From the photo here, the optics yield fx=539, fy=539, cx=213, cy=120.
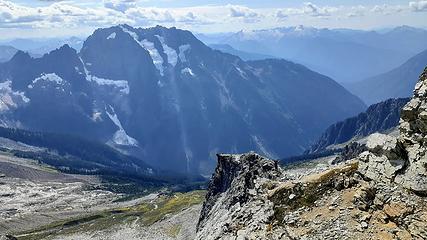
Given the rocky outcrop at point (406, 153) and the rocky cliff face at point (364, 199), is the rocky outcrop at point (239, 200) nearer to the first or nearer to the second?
the rocky cliff face at point (364, 199)

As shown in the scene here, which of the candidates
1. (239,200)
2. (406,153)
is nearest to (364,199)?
(406,153)

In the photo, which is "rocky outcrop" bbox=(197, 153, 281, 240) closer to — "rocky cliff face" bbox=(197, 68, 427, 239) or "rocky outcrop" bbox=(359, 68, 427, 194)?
"rocky cliff face" bbox=(197, 68, 427, 239)

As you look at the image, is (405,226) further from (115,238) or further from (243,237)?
(115,238)

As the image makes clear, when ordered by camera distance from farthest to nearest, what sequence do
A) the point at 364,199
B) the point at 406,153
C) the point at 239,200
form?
1. the point at 239,200
2. the point at 406,153
3. the point at 364,199

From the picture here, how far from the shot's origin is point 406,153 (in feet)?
121

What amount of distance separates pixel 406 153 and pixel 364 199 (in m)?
4.53

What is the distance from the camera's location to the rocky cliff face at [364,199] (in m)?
33.8

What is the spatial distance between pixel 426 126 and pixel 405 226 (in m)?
7.54

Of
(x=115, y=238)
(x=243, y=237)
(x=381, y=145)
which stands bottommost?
(x=115, y=238)

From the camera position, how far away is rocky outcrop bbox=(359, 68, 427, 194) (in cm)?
3503

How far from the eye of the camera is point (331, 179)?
3928 centimetres

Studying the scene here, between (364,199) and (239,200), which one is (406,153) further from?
(239,200)

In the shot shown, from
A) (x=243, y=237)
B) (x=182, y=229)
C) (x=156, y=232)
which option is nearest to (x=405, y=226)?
(x=243, y=237)

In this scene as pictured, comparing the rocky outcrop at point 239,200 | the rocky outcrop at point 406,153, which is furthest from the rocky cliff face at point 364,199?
the rocky outcrop at point 239,200
